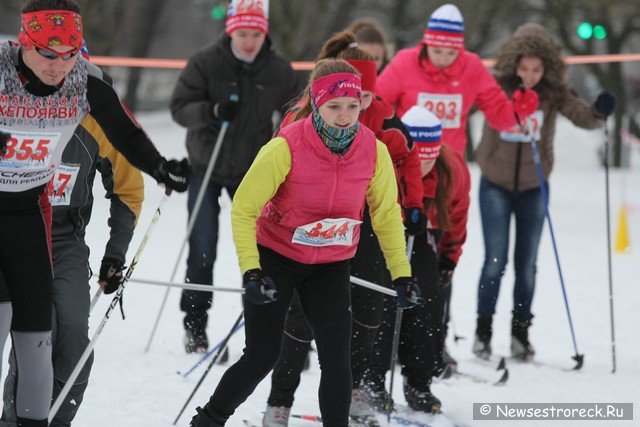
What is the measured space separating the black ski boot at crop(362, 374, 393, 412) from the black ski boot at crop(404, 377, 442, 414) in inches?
4.6

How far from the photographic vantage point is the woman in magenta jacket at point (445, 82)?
20.8ft

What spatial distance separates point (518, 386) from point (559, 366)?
2.37 feet

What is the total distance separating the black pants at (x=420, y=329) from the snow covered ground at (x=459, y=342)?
0.28 metres

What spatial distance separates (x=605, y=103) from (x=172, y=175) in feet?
11.9

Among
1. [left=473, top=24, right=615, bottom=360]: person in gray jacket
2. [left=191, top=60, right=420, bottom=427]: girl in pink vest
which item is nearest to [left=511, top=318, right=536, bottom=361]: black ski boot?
[left=473, top=24, right=615, bottom=360]: person in gray jacket

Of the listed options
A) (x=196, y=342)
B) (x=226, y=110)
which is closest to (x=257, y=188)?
(x=226, y=110)

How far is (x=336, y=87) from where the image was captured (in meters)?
4.01

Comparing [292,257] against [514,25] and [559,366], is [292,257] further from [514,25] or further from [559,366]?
[514,25]

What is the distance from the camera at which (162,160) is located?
12.7ft

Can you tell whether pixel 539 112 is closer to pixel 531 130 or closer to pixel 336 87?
pixel 531 130

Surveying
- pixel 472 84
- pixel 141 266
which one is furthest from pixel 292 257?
pixel 141 266

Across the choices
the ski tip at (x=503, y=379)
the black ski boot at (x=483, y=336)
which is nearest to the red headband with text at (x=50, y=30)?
the ski tip at (x=503, y=379)

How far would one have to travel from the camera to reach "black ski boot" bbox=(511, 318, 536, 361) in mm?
6594

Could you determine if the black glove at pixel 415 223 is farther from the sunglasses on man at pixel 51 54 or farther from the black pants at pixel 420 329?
the sunglasses on man at pixel 51 54
